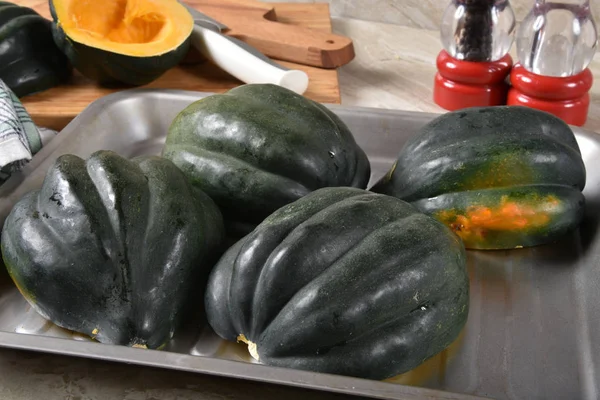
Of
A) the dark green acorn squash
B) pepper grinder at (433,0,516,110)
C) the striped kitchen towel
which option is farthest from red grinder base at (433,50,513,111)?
the striped kitchen towel

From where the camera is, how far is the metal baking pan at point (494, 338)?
26.4 inches

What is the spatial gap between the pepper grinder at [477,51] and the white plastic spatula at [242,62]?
29 centimetres

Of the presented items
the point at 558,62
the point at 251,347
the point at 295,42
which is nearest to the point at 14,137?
the point at 251,347

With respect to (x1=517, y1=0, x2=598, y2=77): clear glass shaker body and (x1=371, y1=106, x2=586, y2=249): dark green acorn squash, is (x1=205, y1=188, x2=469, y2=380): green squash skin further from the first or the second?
(x1=517, y1=0, x2=598, y2=77): clear glass shaker body

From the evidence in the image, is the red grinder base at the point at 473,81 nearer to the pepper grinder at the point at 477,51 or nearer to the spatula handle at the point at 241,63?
the pepper grinder at the point at 477,51

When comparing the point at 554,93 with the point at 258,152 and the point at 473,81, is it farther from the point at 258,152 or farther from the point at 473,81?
the point at 258,152

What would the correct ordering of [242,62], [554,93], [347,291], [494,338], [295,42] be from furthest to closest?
[295,42], [242,62], [554,93], [494,338], [347,291]

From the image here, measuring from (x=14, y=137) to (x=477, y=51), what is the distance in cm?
→ 85

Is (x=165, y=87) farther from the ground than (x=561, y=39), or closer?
closer

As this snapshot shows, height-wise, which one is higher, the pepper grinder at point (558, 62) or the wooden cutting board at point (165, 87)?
the pepper grinder at point (558, 62)

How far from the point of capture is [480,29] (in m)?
1.35

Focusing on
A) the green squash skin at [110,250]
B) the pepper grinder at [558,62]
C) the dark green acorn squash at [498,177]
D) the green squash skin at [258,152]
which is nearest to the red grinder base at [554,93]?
the pepper grinder at [558,62]

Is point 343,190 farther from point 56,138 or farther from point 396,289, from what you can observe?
point 56,138

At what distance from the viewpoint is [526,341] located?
84 cm
